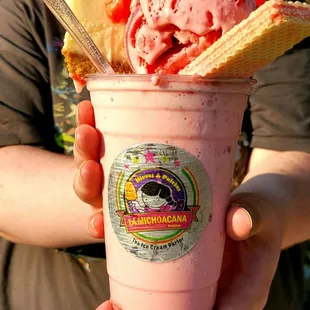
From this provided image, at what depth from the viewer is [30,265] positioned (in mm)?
1348

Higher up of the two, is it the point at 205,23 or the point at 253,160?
the point at 205,23

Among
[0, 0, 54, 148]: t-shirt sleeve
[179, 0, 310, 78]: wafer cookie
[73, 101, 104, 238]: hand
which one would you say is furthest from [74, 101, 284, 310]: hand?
[0, 0, 54, 148]: t-shirt sleeve

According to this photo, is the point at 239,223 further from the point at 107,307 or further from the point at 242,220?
the point at 107,307

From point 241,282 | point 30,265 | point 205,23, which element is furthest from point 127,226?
point 30,265

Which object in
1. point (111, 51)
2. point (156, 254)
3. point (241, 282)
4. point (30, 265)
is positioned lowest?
point (30, 265)

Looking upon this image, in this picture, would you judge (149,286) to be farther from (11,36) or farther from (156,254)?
(11,36)

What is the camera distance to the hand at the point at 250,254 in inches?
34.5

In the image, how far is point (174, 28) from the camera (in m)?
0.94

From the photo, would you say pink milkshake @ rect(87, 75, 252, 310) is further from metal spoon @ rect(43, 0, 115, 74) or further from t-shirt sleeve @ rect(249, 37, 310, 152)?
t-shirt sleeve @ rect(249, 37, 310, 152)

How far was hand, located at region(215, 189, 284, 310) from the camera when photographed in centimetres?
88

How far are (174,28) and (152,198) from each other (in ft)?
1.10

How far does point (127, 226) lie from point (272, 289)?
27.9 inches

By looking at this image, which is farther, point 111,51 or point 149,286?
point 111,51

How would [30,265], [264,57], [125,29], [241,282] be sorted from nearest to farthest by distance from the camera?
[264,57] → [241,282] → [125,29] → [30,265]
